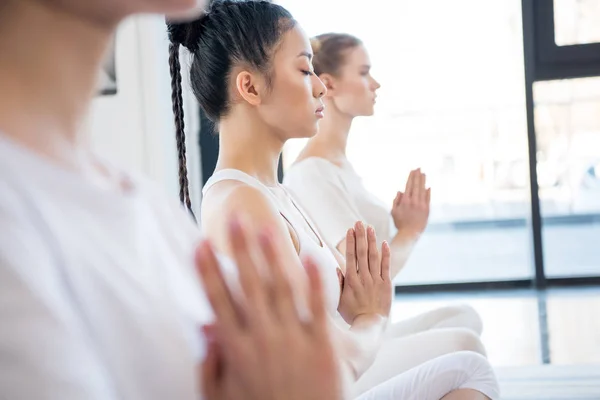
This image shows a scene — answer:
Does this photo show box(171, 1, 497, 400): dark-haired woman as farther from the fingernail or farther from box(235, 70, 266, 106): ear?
the fingernail

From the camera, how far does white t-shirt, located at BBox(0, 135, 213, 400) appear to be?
14.6 inches

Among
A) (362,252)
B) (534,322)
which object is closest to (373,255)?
(362,252)

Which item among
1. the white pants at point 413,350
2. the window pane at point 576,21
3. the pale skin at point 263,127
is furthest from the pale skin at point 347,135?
the window pane at point 576,21

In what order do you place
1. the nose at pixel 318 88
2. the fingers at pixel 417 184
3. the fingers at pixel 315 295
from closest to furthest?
the fingers at pixel 315 295, the nose at pixel 318 88, the fingers at pixel 417 184

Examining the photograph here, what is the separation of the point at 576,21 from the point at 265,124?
3467mm

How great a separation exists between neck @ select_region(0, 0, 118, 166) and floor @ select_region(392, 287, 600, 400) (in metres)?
2.43

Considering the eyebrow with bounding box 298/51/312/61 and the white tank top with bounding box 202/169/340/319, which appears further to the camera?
the eyebrow with bounding box 298/51/312/61

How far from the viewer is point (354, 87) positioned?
7.31ft

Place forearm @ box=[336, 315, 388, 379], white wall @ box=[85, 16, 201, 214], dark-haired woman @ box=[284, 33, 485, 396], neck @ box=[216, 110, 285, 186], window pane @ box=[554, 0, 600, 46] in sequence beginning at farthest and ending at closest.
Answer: window pane @ box=[554, 0, 600, 46] < white wall @ box=[85, 16, 201, 214] < dark-haired woman @ box=[284, 33, 485, 396] < neck @ box=[216, 110, 285, 186] < forearm @ box=[336, 315, 388, 379]

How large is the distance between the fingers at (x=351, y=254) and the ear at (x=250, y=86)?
1.27 ft

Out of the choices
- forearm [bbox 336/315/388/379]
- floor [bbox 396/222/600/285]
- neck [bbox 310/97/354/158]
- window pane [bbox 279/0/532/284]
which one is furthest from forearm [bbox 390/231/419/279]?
floor [bbox 396/222/600/285]

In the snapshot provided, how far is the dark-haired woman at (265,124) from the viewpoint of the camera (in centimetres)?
129

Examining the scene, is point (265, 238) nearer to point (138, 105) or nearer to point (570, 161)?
point (138, 105)

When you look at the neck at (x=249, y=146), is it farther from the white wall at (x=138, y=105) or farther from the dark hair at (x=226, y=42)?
the white wall at (x=138, y=105)
